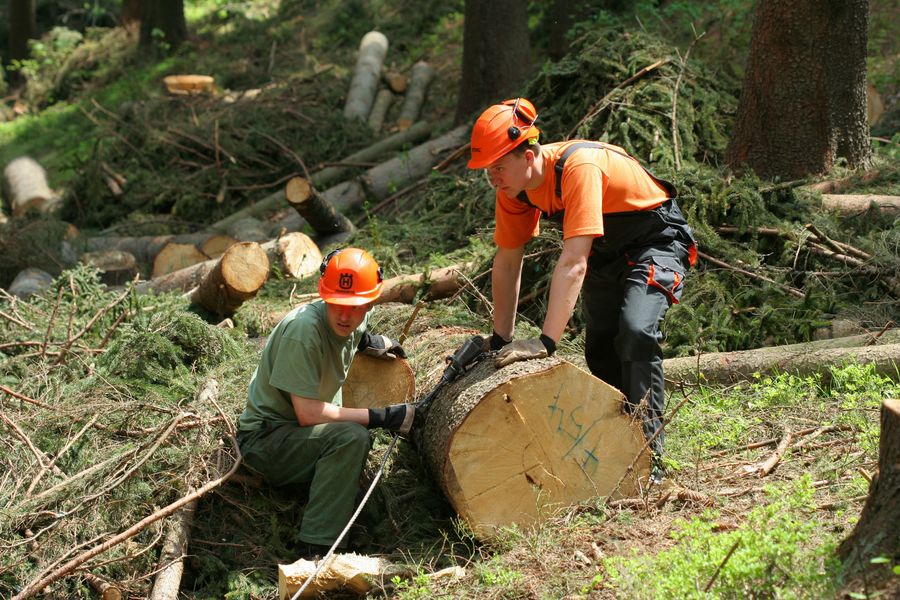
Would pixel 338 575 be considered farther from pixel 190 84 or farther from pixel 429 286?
pixel 190 84

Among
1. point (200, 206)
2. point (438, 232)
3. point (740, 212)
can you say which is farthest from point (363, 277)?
point (200, 206)

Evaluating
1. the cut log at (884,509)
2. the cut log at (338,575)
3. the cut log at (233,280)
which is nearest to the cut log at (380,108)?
the cut log at (233,280)

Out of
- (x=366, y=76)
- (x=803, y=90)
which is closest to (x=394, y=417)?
(x=803, y=90)

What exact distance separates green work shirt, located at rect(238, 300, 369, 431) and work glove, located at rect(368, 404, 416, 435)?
0.86ft

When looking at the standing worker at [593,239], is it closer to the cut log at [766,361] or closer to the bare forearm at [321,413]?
the bare forearm at [321,413]

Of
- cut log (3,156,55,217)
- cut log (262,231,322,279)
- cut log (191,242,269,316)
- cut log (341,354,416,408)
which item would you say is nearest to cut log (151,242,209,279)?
cut log (262,231,322,279)

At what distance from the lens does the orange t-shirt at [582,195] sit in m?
4.03

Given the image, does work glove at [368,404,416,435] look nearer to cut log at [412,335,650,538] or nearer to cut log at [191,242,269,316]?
cut log at [412,335,650,538]

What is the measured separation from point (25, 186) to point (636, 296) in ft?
35.6

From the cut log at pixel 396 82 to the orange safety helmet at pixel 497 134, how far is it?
976 centimetres

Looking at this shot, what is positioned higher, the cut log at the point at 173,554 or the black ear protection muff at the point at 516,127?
the black ear protection muff at the point at 516,127

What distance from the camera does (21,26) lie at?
18.6 meters

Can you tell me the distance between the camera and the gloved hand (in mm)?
4730

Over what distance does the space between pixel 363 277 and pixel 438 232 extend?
4.17 meters
